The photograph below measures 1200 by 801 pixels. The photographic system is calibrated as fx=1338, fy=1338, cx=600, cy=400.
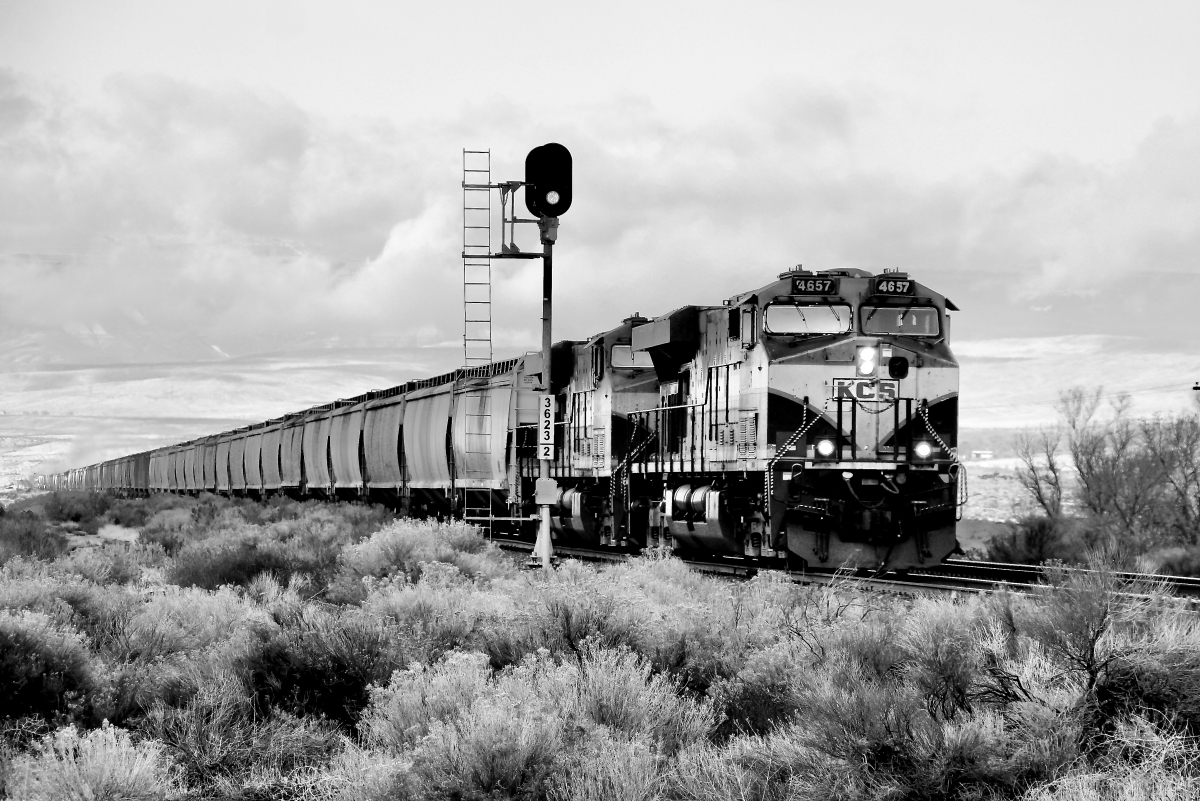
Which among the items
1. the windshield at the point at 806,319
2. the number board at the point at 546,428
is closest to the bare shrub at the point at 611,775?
the number board at the point at 546,428

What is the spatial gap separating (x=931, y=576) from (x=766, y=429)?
2.87 m

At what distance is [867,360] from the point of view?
A: 16.8 m

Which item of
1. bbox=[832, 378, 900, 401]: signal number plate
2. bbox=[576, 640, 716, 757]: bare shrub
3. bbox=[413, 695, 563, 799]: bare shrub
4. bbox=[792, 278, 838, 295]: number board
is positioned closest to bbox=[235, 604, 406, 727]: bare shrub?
bbox=[576, 640, 716, 757]: bare shrub

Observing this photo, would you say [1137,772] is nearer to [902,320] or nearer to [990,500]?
[902,320]

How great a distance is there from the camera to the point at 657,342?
19.5 meters

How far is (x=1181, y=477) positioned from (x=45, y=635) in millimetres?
51862

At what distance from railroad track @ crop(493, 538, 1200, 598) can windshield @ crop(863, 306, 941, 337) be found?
3128 millimetres

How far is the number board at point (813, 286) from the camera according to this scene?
56.1ft

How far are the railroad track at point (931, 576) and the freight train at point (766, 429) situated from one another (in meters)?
0.34

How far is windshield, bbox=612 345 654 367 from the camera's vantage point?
21578 millimetres

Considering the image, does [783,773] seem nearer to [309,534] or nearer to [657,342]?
[657,342]

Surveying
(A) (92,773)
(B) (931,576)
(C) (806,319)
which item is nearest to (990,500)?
(B) (931,576)

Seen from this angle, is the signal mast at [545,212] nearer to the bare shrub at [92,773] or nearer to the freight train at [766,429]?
the freight train at [766,429]

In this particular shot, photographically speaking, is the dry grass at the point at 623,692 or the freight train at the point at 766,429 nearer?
the dry grass at the point at 623,692
